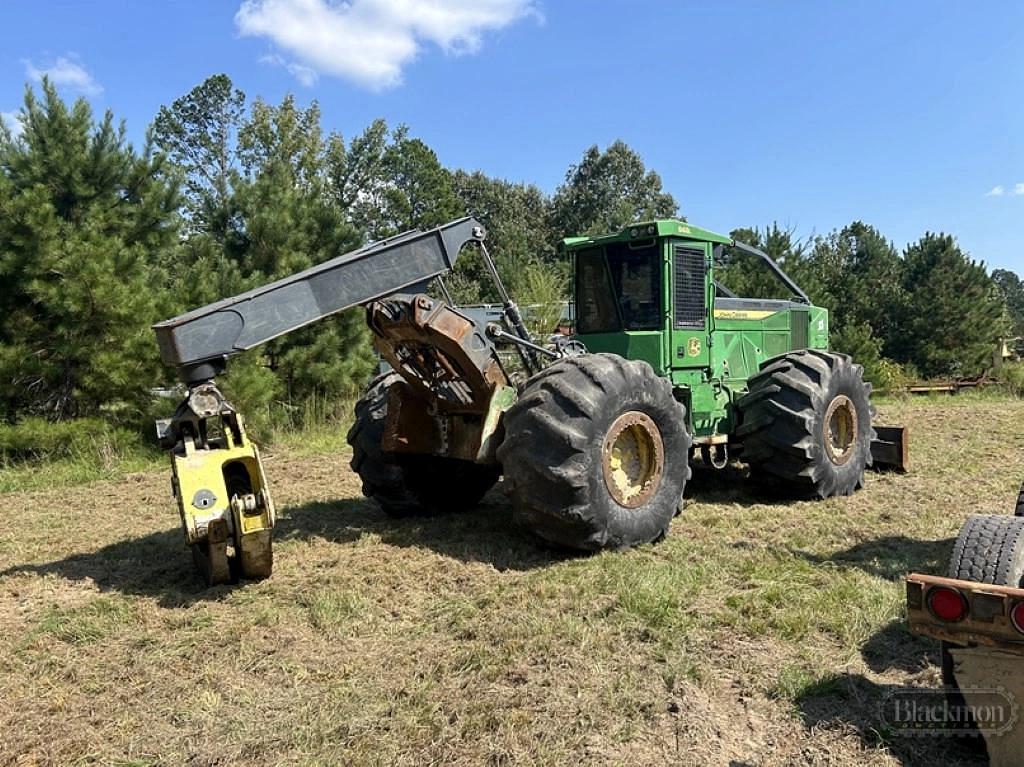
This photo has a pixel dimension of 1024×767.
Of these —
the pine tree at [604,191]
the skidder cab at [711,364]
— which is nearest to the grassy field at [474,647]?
the skidder cab at [711,364]

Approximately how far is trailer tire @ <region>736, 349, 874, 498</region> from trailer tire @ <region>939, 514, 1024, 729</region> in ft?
11.6

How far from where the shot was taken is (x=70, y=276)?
990 centimetres

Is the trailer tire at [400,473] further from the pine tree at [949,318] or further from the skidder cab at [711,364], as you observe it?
the pine tree at [949,318]

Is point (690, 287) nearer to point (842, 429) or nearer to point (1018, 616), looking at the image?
point (842, 429)

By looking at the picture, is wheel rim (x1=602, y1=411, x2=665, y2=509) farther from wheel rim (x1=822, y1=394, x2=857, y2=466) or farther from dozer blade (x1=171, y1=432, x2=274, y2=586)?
wheel rim (x1=822, y1=394, x2=857, y2=466)

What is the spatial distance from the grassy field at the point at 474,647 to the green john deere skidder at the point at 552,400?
40cm

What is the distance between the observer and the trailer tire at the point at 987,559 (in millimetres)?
2758

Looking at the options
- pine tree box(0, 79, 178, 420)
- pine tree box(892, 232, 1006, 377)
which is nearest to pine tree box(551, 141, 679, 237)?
pine tree box(892, 232, 1006, 377)

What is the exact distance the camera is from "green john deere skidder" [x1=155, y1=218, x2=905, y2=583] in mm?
4449

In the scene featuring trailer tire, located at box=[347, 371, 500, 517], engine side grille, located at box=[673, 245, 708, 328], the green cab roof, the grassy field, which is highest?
the green cab roof

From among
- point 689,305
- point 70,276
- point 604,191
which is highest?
point 604,191

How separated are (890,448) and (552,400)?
197 inches

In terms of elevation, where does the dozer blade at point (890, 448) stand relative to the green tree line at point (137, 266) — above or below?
below

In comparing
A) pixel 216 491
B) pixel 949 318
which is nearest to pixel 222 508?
pixel 216 491
